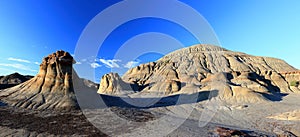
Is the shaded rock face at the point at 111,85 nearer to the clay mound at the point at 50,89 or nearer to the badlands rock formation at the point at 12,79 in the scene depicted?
the badlands rock formation at the point at 12,79

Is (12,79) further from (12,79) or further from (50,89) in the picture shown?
(50,89)

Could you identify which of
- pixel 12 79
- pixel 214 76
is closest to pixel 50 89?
pixel 12 79

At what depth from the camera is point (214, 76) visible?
69.9 meters

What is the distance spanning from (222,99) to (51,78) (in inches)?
1375

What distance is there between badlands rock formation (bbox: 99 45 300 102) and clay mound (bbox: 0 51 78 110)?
101 ft

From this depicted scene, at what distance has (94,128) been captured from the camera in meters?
19.6

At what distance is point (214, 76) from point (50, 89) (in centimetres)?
5331

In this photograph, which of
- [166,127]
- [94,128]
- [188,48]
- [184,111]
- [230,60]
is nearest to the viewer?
[94,128]

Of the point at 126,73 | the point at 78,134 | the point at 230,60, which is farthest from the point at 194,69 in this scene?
the point at 78,134

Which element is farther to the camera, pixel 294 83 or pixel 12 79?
pixel 294 83

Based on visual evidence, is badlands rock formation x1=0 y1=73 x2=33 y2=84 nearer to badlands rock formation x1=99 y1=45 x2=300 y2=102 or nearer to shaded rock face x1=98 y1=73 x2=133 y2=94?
shaded rock face x1=98 y1=73 x2=133 y2=94

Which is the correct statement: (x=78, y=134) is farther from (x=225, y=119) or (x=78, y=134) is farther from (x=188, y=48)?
(x=188, y=48)

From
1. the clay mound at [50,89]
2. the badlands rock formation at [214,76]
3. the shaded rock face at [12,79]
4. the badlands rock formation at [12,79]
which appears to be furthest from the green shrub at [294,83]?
the badlands rock formation at [12,79]

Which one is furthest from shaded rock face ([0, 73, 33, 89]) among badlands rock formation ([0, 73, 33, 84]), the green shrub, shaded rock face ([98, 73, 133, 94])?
the green shrub
